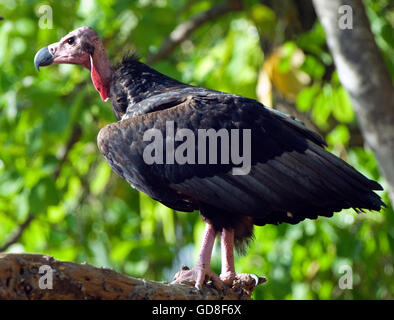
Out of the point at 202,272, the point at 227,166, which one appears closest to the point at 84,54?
the point at 227,166

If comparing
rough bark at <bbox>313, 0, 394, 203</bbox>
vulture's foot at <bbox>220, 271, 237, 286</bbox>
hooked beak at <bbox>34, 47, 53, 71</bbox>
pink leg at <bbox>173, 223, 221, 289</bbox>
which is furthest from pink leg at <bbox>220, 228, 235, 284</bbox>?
rough bark at <bbox>313, 0, 394, 203</bbox>

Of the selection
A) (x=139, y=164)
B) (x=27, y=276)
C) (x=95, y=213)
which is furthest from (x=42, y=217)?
(x=27, y=276)

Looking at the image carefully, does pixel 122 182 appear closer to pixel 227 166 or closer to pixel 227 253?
pixel 227 253

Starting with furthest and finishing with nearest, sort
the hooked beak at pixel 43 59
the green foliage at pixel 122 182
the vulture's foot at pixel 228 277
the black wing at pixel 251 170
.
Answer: the green foliage at pixel 122 182 → the hooked beak at pixel 43 59 → the vulture's foot at pixel 228 277 → the black wing at pixel 251 170

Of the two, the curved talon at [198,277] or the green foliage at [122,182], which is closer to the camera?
the curved talon at [198,277]

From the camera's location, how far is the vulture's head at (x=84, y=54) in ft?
20.6

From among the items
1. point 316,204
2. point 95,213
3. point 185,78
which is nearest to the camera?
point 316,204

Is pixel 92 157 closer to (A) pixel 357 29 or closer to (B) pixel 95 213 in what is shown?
(B) pixel 95 213

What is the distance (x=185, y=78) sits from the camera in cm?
1024

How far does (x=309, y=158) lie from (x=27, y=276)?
7.14 ft

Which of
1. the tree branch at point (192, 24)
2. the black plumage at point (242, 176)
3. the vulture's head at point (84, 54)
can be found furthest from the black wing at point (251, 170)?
the tree branch at point (192, 24)

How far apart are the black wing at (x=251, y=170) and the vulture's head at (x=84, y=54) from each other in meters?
0.79

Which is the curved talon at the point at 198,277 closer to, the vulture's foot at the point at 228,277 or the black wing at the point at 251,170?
the vulture's foot at the point at 228,277

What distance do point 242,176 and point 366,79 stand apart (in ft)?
8.75
